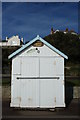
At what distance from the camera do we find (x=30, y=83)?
10.5 metres

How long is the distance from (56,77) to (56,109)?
1.45 m

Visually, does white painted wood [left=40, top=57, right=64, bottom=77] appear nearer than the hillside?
Yes

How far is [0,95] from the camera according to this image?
1342cm

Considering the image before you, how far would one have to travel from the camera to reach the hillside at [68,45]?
1451 inches

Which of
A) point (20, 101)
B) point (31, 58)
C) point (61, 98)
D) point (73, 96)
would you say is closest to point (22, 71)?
point (31, 58)

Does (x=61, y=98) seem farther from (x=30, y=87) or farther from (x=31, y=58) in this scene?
(x=31, y=58)

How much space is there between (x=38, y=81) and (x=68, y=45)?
32.0m

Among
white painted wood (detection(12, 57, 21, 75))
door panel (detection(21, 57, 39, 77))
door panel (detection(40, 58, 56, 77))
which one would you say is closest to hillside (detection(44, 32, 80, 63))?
door panel (detection(40, 58, 56, 77))

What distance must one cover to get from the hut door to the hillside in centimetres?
2589

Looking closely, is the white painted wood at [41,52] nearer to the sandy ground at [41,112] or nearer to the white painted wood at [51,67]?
the white painted wood at [51,67]

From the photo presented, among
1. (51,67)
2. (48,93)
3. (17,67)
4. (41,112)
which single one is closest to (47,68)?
(51,67)

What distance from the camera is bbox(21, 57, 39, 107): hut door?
10.4 m

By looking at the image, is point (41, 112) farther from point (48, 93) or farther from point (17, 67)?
point (17, 67)

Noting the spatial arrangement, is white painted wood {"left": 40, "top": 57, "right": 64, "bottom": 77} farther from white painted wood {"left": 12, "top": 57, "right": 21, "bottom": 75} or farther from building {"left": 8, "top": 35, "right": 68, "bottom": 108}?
white painted wood {"left": 12, "top": 57, "right": 21, "bottom": 75}
